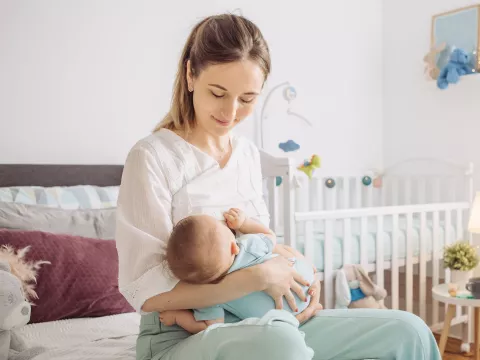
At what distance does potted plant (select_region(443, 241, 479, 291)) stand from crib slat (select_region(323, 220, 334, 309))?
70cm

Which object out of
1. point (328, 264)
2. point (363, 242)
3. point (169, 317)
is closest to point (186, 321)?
point (169, 317)

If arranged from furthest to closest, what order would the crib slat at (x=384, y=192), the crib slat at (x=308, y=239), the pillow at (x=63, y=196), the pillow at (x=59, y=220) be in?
1. the crib slat at (x=384, y=192)
2. the crib slat at (x=308, y=239)
3. the pillow at (x=63, y=196)
4. the pillow at (x=59, y=220)

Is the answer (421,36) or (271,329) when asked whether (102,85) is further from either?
(421,36)

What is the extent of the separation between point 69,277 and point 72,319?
0.38 ft

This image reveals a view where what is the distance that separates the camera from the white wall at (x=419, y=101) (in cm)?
322

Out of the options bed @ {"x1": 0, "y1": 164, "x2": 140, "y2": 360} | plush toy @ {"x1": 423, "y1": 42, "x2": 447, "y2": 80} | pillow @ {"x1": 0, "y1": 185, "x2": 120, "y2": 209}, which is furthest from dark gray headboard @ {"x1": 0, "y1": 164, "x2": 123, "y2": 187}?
plush toy @ {"x1": 423, "y1": 42, "x2": 447, "y2": 80}

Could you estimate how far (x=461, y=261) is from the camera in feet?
8.92

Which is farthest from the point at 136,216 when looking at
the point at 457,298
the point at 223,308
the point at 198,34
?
the point at 457,298

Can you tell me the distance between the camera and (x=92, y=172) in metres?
2.32

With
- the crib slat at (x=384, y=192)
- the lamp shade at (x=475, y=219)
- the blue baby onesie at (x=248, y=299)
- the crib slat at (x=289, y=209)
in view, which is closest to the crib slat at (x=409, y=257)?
the lamp shade at (x=475, y=219)

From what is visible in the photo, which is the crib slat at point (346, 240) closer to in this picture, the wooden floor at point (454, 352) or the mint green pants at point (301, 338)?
the wooden floor at point (454, 352)

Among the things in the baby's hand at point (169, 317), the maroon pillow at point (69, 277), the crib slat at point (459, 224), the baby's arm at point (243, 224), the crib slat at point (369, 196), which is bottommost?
the crib slat at point (459, 224)

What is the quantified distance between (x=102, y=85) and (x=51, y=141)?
0.34 meters

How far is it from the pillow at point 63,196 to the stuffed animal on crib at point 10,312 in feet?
1.76
